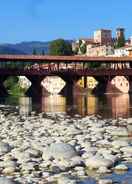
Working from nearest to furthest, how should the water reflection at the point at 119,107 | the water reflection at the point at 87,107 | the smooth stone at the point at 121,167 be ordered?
the smooth stone at the point at 121,167
the water reflection at the point at 119,107
the water reflection at the point at 87,107

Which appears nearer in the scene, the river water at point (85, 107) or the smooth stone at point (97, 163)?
the smooth stone at point (97, 163)

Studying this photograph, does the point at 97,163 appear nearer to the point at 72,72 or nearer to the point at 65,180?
the point at 65,180

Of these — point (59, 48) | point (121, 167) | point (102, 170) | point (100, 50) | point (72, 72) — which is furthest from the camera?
point (100, 50)

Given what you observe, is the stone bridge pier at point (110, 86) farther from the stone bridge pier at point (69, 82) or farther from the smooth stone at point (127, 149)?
the smooth stone at point (127, 149)

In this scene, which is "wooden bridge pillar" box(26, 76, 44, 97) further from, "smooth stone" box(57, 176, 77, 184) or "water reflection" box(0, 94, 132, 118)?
"smooth stone" box(57, 176, 77, 184)

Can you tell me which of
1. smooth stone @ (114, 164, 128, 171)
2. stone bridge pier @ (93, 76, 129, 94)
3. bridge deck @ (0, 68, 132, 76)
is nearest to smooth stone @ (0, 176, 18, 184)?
smooth stone @ (114, 164, 128, 171)

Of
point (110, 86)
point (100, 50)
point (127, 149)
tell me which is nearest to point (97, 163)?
point (127, 149)

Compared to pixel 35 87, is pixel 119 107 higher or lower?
lower

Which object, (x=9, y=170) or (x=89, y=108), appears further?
(x=89, y=108)

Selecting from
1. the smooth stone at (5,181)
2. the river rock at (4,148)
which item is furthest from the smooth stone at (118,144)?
the smooth stone at (5,181)

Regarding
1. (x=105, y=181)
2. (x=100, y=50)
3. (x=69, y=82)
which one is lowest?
(x=105, y=181)

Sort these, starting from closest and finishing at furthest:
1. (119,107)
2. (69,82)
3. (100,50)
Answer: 1. (119,107)
2. (69,82)
3. (100,50)

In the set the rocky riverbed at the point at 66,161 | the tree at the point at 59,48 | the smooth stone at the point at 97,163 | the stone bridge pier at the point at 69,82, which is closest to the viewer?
the rocky riverbed at the point at 66,161

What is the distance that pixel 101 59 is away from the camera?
3280 inches
